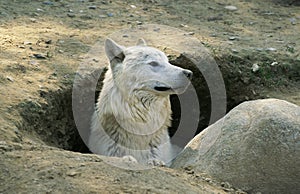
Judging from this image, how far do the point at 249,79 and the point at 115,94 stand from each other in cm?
215

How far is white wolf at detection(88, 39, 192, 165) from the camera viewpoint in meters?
6.57

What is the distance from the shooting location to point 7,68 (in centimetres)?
688

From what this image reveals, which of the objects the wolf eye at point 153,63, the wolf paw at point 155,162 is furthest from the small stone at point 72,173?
the wolf eye at point 153,63

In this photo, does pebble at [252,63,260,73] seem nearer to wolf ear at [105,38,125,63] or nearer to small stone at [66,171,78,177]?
wolf ear at [105,38,125,63]

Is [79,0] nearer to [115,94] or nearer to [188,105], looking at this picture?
[188,105]

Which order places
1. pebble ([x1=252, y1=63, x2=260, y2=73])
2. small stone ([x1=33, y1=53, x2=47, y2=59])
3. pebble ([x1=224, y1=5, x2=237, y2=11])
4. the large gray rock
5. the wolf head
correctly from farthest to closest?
pebble ([x1=224, y1=5, x2=237, y2=11]) → pebble ([x1=252, y1=63, x2=260, y2=73]) → small stone ([x1=33, y1=53, x2=47, y2=59]) → the wolf head → the large gray rock

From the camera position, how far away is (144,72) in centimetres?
656

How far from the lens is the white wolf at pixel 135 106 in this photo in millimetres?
6570

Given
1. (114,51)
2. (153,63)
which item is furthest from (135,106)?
(114,51)

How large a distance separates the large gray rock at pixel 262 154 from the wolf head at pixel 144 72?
895mm

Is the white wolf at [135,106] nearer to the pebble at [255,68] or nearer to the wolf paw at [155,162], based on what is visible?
the wolf paw at [155,162]

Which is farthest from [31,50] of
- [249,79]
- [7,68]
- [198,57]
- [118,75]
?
[249,79]

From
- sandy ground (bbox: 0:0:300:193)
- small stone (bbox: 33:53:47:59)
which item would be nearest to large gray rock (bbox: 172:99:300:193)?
sandy ground (bbox: 0:0:300:193)

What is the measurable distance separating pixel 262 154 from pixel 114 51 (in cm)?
213
